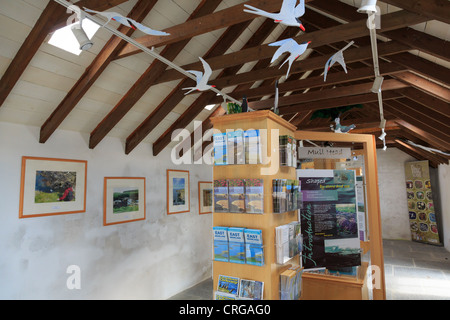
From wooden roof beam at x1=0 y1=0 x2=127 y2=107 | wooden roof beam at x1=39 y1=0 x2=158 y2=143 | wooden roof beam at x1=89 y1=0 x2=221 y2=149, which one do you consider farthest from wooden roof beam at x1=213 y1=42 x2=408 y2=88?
wooden roof beam at x1=0 y1=0 x2=127 y2=107

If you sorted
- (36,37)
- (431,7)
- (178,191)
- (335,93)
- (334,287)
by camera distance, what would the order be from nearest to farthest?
(431,7) < (36,37) < (334,287) < (335,93) < (178,191)

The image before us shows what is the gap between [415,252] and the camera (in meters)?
8.85

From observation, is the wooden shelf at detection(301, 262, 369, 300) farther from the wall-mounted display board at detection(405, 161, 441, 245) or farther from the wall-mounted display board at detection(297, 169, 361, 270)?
the wall-mounted display board at detection(405, 161, 441, 245)

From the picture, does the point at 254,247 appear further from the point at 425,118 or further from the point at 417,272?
the point at 417,272

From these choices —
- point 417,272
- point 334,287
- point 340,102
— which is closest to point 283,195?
point 334,287

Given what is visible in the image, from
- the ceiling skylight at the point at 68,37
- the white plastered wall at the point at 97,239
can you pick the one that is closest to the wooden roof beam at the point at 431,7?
the ceiling skylight at the point at 68,37

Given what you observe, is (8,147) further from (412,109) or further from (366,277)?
(412,109)

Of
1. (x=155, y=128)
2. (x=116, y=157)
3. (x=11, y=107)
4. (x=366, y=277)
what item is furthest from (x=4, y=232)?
(x=366, y=277)

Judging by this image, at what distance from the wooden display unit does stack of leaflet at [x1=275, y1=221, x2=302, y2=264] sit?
1.7 inches

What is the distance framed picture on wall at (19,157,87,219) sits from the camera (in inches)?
142

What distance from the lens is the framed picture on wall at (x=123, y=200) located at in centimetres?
461

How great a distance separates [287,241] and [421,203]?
33.7 feet

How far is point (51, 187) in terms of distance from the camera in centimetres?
383

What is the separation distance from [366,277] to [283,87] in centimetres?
323
